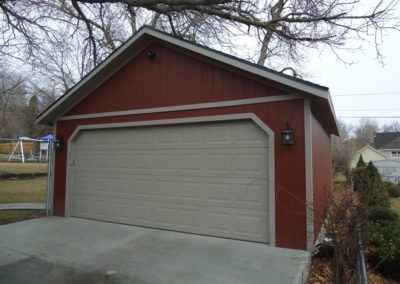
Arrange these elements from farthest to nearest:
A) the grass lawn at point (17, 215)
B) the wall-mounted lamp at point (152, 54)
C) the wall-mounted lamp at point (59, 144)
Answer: the wall-mounted lamp at point (59, 144)
the grass lawn at point (17, 215)
the wall-mounted lamp at point (152, 54)

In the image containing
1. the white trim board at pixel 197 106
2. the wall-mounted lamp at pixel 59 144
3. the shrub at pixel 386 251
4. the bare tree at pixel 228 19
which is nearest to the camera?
the shrub at pixel 386 251

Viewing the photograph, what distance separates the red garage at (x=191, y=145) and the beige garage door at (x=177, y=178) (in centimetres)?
2

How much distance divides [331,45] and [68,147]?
31.1ft

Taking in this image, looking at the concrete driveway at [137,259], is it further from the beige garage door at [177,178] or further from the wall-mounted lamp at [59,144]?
the wall-mounted lamp at [59,144]

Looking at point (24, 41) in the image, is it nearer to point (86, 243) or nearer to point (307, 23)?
point (86, 243)

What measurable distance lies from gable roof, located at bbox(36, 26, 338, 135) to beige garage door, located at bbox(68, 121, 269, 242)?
98 centimetres

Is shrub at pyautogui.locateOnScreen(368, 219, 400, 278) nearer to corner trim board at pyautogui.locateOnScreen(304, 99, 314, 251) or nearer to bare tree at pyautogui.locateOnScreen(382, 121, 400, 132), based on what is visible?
corner trim board at pyautogui.locateOnScreen(304, 99, 314, 251)

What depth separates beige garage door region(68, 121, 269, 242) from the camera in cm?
491

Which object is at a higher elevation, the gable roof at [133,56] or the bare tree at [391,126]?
the bare tree at [391,126]

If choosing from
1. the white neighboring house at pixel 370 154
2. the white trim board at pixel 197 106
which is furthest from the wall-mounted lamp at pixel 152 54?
the white neighboring house at pixel 370 154

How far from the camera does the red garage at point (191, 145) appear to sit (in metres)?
4.55

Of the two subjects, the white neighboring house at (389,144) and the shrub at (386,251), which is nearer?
the shrub at (386,251)

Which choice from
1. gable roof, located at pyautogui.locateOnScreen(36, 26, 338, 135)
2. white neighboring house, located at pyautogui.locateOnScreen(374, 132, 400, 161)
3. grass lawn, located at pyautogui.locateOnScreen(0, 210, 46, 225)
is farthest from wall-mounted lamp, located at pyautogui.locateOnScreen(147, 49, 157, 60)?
white neighboring house, located at pyautogui.locateOnScreen(374, 132, 400, 161)

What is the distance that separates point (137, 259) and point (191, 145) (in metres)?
2.44
